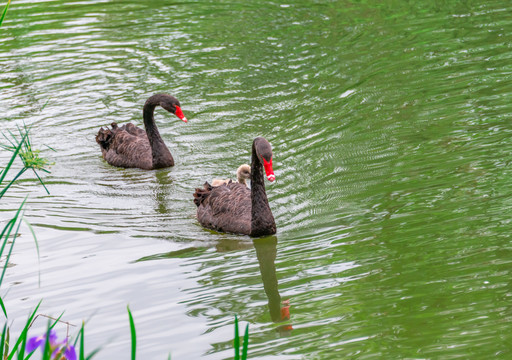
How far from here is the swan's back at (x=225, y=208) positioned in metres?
6.95

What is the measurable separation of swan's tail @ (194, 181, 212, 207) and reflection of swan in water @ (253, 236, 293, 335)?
0.79m

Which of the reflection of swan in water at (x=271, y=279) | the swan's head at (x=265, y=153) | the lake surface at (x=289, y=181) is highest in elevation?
the swan's head at (x=265, y=153)

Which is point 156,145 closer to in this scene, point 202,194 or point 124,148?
point 124,148

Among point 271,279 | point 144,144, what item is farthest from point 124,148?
point 271,279

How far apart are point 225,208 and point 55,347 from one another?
4.79 meters

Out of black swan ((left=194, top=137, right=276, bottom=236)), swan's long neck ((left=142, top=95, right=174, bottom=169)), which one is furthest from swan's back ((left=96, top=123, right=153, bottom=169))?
black swan ((left=194, top=137, right=276, bottom=236))

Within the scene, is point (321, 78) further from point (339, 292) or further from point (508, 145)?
point (339, 292)

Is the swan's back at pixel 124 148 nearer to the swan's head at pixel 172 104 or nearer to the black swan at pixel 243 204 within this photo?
the swan's head at pixel 172 104

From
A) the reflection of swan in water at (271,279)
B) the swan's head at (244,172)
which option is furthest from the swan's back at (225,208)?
the swan's head at (244,172)

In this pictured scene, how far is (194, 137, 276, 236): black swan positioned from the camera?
659 centimetres

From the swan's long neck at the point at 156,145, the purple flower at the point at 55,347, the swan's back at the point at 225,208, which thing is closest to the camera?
the purple flower at the point at 55,347

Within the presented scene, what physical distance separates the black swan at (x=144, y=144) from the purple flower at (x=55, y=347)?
636 cm

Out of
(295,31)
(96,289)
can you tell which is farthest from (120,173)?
(295,31)

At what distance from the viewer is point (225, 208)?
7078mm
